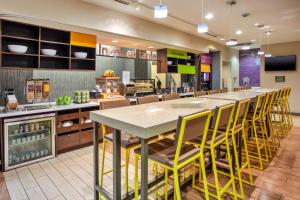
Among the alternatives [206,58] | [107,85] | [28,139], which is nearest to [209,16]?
[107,85]

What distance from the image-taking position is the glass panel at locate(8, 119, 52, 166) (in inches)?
120

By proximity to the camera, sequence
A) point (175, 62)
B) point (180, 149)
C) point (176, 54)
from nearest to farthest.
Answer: point (180, 149) < point (176, 54) < point (175, 62)

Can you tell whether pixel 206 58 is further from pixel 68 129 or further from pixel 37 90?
pixel 37 90

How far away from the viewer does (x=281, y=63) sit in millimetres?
7770

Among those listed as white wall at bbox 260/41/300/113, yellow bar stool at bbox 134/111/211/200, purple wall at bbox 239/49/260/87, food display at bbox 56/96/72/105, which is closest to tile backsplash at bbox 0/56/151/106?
food display at bbox 56/96/72/105

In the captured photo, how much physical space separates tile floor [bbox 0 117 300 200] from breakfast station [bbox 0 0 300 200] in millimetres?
14

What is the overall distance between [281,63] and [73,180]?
8.33m

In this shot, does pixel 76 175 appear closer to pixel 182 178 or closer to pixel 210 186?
pixel 182 178

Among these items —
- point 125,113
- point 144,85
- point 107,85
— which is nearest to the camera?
point 125,113

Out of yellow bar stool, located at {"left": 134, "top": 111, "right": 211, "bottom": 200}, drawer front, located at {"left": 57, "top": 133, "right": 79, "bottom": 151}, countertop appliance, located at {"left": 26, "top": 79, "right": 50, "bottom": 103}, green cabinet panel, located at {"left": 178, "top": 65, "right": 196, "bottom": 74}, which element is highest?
green cabinet panel, located at {"left": 178, "top": 65, "right": 196, "bottom": 74}

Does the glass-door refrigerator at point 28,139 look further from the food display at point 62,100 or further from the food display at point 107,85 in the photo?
the food display at point 107,85

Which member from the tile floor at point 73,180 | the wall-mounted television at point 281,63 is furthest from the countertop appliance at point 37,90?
the wall-mounted television at point 281,63

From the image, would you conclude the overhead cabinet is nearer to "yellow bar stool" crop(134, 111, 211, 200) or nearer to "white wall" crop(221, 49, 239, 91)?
"white wall" crop(221, 49, 239, 91)

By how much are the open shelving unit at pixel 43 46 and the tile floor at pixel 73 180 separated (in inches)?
65.7
